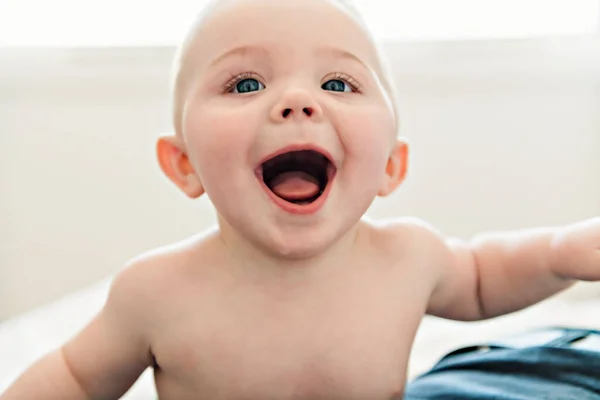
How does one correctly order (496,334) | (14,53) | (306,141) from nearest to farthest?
1. (306,141)
2. (496,334)
3. (14,53)

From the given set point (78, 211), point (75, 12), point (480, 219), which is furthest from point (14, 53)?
point (480, 219)

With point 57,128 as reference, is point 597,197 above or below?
below

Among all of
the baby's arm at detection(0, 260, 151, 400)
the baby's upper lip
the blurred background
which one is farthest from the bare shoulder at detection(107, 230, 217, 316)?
the blurred background

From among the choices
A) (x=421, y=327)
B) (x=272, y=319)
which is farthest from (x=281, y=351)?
(x=421, y=327)

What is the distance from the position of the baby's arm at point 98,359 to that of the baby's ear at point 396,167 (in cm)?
19

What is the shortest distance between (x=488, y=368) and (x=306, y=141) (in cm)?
27

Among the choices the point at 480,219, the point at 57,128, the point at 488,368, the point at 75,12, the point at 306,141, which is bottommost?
the point at 488,368

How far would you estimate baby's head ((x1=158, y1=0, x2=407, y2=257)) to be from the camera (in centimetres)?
46

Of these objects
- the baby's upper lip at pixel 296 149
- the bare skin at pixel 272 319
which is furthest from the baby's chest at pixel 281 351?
the baby's upper lip at pixel 296 149

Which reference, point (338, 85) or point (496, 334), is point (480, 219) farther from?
point (338, 85)

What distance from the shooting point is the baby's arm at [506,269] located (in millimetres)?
550

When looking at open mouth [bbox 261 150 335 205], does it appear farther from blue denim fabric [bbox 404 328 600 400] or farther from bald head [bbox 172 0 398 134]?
Answer: blue denim fabric [bbox 404 328 600 400]

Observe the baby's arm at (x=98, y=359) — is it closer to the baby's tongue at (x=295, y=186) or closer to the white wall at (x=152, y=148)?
the baby's tongue at (x=295, y=186)

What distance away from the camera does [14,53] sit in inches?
43.1
